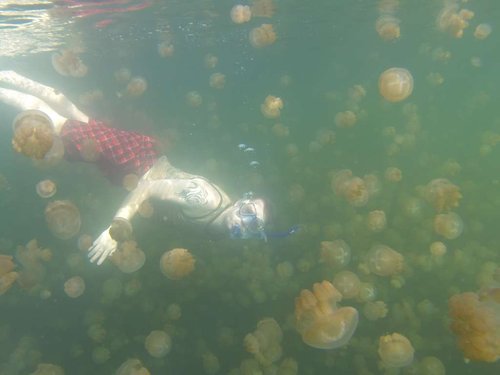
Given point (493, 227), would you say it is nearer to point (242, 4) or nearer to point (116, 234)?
point (116, 234)

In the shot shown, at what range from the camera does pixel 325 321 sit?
4227mm

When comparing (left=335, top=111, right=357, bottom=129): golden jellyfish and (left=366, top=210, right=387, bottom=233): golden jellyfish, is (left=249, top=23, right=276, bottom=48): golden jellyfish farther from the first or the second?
(left=366, top=210, right=387, bottom=233): golden jellyfish

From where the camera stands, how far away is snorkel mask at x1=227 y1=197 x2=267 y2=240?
494cm

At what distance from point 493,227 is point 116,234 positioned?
823cm

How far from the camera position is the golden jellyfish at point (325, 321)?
4.18m

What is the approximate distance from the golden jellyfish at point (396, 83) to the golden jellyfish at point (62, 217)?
5.55m

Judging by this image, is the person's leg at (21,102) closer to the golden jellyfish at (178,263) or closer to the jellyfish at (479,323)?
the golden jellyfish at (178,263)

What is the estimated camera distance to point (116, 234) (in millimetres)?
4926

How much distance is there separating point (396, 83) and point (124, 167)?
5006mm

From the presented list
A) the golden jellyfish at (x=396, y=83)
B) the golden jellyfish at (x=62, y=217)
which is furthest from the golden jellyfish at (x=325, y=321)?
the golden jellyfish at (x=396, y=83)

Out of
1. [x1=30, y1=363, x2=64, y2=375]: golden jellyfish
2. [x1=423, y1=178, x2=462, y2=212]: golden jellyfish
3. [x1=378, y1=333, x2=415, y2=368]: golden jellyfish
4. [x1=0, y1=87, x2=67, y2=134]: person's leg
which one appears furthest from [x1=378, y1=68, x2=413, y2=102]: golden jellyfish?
[x1=30, y1=363, x2=64, y2=375]: golden jellyfish

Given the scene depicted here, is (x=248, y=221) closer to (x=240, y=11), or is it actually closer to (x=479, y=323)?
(x=479, y=323)

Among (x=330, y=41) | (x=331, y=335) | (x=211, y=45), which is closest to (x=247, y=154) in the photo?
(x=331, y=335)

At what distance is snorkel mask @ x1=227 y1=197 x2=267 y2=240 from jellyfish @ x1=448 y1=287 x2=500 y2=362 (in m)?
2.44
